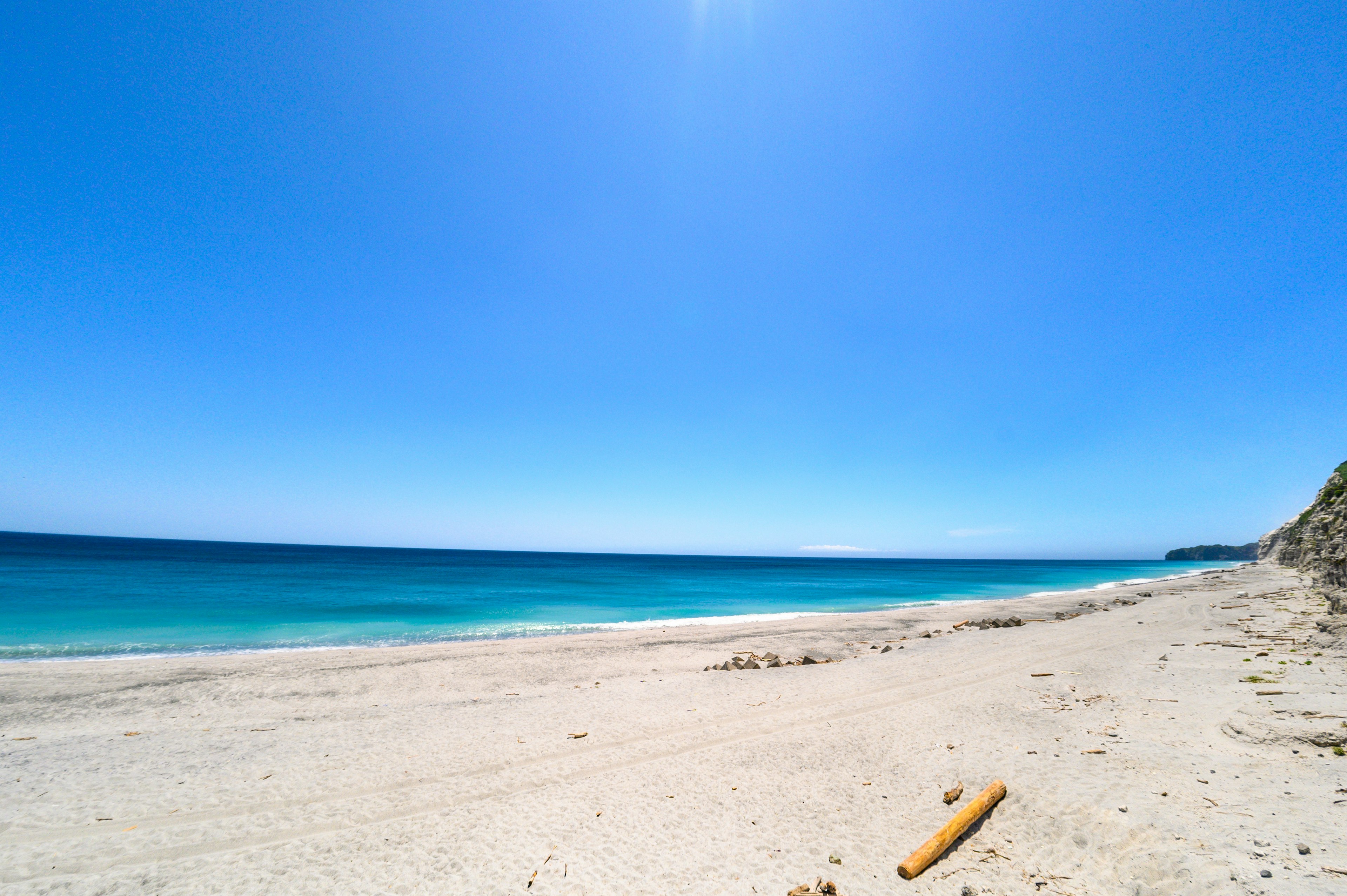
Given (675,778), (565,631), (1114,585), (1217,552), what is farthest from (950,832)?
(1217,552)

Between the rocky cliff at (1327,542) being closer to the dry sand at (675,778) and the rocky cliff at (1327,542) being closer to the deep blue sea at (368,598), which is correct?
the dry sand at (675,778)

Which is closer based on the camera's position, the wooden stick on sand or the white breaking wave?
the wooden stick on sand

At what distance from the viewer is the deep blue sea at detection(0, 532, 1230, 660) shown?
1916 centimetres

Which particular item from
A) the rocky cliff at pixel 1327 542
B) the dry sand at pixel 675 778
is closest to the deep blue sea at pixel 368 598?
the dry sand at pixel 675 778

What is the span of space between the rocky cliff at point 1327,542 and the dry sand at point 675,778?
11.7 m

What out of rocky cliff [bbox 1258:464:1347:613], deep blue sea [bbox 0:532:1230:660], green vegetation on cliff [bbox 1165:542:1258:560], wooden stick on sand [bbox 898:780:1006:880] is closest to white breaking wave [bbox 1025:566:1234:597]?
deep blue sea [bbox 0:532:1230:660]

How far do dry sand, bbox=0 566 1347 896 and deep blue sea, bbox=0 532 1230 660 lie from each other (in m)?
7.20

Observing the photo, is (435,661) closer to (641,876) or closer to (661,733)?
(661,733)

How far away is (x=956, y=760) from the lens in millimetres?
7199

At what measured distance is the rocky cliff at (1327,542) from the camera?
65.2 feet

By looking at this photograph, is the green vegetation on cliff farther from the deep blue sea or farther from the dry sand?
the dry sand

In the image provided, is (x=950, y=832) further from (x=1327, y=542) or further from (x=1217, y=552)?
(x=1217, y=552)

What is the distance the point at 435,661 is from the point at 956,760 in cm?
1378

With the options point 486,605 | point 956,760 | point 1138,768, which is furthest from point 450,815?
point 486,605
